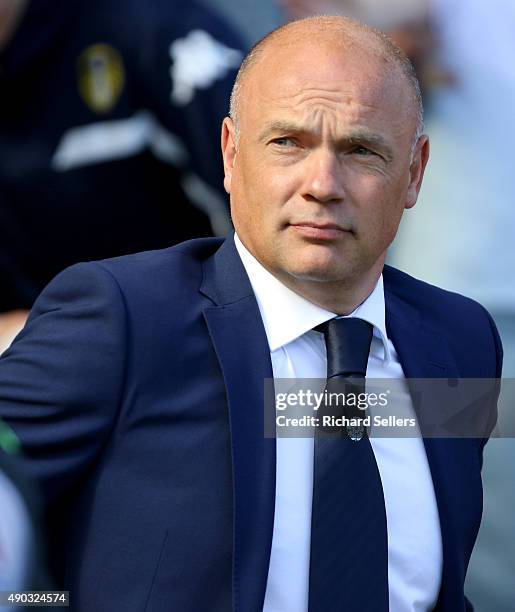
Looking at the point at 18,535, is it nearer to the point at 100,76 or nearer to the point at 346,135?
the point at 346,135

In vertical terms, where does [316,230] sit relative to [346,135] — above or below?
below

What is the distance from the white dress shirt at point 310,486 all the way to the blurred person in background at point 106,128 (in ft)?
2.55

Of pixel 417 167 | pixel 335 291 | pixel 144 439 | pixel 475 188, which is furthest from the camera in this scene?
pixel 475 188

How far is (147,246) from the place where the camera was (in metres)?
3.12

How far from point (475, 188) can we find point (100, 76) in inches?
41.5

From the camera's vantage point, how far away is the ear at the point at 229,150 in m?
2.33

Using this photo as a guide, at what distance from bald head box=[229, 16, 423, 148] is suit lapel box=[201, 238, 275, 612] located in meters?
0.28

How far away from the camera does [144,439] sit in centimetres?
204

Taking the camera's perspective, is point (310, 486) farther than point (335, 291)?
No

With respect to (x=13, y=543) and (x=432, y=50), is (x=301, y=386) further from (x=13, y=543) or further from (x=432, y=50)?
(x=432, y=50)

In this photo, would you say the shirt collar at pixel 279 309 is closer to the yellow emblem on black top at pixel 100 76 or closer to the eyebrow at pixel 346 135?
the eyebrow at pixel 346 135

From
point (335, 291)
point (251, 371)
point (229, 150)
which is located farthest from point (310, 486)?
point (229, 150)

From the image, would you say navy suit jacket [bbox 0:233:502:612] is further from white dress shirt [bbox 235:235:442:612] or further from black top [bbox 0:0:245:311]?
black top [bbox 0:0:245:311]

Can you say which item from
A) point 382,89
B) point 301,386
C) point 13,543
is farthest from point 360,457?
point 13,543
